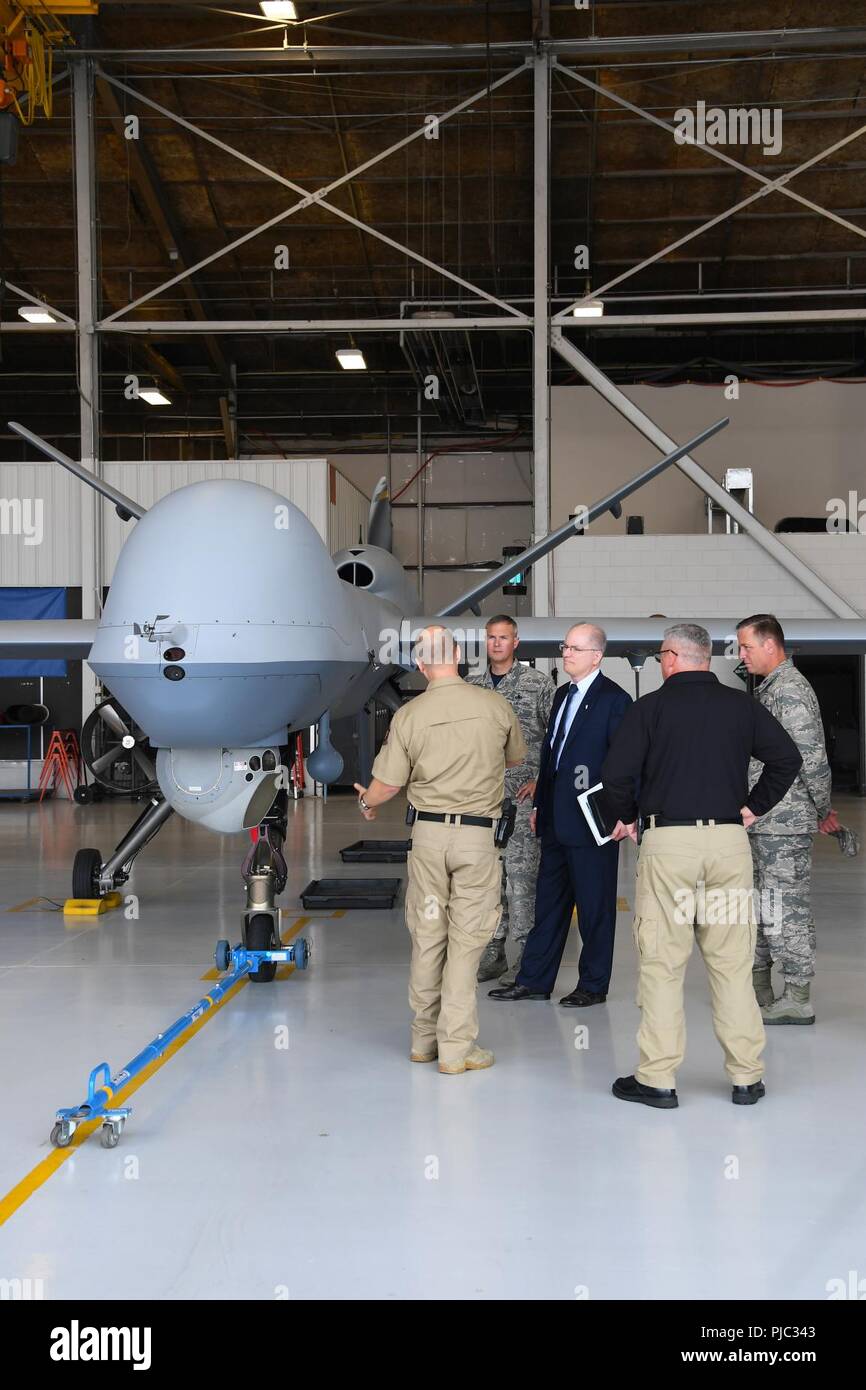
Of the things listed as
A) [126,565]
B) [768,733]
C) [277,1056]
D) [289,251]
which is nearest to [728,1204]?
[768,733]

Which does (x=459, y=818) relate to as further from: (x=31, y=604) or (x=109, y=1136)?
(x=31, y=604)

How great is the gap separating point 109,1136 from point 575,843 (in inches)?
102

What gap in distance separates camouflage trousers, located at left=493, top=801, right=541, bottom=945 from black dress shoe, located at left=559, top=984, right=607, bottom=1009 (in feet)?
2.07

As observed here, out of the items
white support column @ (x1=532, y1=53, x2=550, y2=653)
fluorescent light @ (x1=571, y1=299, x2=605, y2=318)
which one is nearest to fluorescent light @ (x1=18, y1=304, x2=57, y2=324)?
white support column @ (x1=532, y1=53, x2=550, y2=653)

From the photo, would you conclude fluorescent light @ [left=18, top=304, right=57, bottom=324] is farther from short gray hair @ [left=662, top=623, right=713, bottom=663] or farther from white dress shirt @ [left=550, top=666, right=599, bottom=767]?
short gray hair @ [left=662, top=623, right=713, bottom=663]

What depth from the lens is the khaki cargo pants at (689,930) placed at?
4242mm

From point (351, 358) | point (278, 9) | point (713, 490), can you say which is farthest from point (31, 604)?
point (713, 490)

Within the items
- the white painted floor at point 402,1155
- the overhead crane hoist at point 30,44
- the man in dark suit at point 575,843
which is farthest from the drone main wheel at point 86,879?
the overhead crane hoist at point 30,44

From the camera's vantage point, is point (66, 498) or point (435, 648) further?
point (66, 498)

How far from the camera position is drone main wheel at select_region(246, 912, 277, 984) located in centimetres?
630

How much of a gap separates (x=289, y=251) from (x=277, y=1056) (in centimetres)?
1658

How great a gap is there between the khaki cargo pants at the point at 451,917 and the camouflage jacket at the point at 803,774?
1522 millimetres

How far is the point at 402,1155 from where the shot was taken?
12.6ft

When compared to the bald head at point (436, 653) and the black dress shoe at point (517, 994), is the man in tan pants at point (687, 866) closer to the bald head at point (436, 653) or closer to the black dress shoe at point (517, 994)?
the bald head at point (436, 653)
